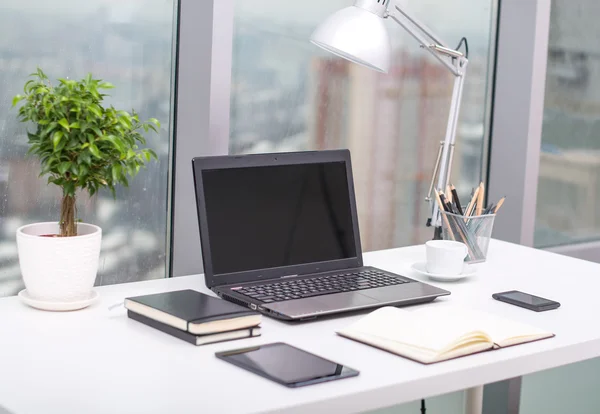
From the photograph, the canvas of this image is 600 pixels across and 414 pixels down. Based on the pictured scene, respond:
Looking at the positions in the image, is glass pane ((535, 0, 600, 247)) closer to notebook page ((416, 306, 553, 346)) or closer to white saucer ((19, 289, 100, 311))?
notebook page ((416, 306, 553, 346))


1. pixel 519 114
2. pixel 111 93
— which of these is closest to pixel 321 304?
pixel 111 93

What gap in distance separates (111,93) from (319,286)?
65cm

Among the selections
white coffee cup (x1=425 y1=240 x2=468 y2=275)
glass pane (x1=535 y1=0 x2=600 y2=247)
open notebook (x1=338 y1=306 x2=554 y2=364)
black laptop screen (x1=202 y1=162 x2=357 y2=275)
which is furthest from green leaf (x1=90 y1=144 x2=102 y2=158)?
glass pane (x1=535 y1=0 x2=600 y2=247)

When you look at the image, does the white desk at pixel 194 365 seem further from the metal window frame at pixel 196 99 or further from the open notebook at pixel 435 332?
the metal window frame at pixel 196 99

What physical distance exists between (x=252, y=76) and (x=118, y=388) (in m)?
1.08

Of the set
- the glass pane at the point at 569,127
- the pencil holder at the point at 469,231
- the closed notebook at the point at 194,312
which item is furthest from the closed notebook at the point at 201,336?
Result: the glass pane at the point at 569,127

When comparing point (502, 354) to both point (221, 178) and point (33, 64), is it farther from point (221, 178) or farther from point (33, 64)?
point (33, 64)

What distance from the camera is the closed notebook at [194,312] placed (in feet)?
3.93

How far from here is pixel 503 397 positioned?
2.23m

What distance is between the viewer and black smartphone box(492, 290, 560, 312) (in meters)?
1.44

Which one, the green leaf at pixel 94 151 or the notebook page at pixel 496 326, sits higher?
the green leaf at pixel 94 151

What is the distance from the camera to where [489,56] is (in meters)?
2.46

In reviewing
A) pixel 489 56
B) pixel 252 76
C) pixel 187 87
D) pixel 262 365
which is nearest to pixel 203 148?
pixel 187 87

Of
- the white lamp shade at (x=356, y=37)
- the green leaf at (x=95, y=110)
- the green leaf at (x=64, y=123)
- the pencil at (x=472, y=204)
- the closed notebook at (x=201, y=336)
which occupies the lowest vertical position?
the closed notebook at (x=201, y=336)
